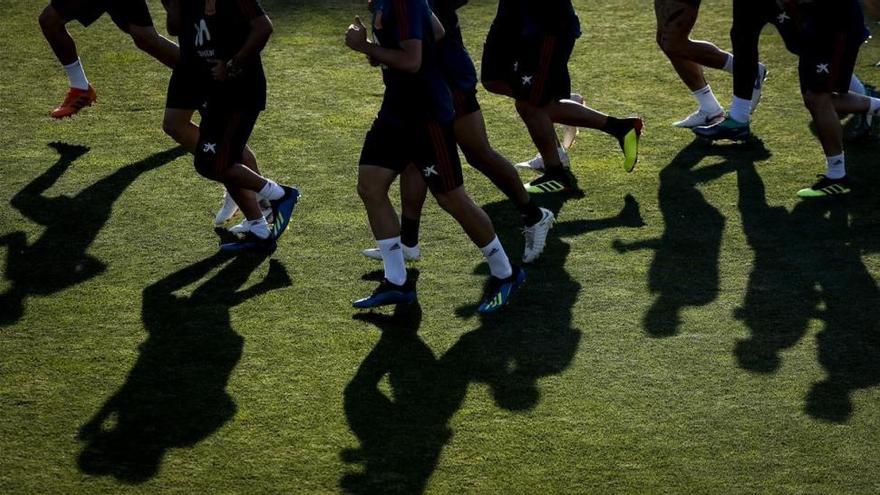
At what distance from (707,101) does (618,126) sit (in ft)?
3.52

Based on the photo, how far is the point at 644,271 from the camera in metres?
6.80

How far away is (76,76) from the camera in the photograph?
8844mm

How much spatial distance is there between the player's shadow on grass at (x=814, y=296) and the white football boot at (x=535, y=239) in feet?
3.70

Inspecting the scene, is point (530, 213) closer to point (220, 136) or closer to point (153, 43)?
point (220, 136)

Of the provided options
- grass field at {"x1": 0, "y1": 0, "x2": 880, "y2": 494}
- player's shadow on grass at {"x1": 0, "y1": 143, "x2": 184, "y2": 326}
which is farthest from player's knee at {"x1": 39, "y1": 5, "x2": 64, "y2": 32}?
player's shadow on grass at {"x1": 0, "y1": 143, "x2": 184, "y2": 326}

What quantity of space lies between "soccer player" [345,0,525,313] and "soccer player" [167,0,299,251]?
871 mm

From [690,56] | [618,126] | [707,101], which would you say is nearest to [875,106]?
[707,101]

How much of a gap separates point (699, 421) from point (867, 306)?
147cm

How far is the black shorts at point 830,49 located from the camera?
24.6 feet

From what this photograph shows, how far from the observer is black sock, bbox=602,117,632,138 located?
787cm

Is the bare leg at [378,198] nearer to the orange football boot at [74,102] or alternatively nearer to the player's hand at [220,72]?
the player's hand at [220,72]

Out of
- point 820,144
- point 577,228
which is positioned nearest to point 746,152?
point 820,144

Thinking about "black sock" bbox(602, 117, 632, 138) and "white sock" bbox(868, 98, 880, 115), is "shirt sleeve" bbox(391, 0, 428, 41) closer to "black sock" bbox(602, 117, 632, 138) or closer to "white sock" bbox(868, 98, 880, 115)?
"black sock" bbox(602, 117, 632, 138)

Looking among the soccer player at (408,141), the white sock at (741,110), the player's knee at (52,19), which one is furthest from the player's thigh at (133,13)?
the white sock at (741,110)
